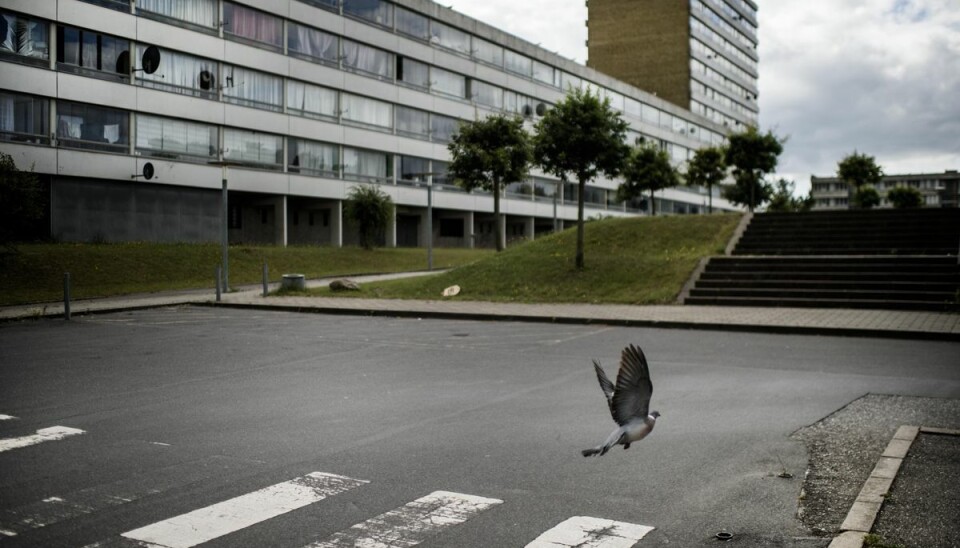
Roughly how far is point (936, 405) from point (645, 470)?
4096mm

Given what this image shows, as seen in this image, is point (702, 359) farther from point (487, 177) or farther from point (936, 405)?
point (487, 177)

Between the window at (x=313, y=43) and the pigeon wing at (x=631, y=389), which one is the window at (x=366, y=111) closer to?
the window at (x=313, y=43)

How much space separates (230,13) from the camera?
1772 inches

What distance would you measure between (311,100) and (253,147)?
5618mm

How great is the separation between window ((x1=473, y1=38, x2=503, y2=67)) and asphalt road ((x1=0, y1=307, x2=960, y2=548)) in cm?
5231

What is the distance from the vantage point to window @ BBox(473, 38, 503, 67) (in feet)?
208

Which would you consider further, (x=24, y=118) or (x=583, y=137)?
(x=24, y=118)

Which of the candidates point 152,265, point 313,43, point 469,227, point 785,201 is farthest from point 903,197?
point 152,265

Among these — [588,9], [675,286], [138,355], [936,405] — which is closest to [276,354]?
[138,355]

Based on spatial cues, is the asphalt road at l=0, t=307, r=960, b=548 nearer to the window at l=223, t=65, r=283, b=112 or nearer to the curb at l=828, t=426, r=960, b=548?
the curb at l=828, t=426, r=960, b=548

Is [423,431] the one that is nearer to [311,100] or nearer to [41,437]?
[41,437]

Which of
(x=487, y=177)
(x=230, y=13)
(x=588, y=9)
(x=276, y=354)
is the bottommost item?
(x=276, y=354)

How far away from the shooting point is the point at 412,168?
57.3 metres

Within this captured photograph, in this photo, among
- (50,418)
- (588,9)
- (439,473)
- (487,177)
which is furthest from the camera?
(588,9)
